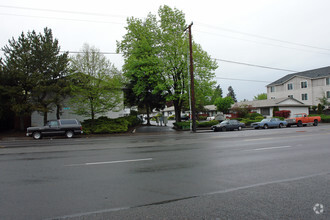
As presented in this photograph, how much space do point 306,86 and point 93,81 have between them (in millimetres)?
48677

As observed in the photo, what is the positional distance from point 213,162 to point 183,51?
70.4 ft

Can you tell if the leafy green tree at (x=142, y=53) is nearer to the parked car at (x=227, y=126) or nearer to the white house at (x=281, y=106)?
the parked car at (x=227, y=126)

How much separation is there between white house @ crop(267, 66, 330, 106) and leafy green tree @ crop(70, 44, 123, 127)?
4270 centimetres

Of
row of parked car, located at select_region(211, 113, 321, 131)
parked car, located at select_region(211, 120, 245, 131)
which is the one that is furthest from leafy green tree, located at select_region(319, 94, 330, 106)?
parked car, located at select_region(211, 120, 245, 131)

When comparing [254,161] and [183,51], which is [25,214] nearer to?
[254,161]

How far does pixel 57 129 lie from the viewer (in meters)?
21.5

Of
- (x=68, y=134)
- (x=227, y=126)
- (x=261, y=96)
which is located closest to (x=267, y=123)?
(x=227, y=126)

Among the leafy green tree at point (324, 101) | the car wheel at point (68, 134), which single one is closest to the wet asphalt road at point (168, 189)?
the car wheel at point (68, 134)

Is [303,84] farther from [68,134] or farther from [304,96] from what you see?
[68,134]

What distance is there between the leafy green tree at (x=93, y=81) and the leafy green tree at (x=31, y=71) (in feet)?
8.81

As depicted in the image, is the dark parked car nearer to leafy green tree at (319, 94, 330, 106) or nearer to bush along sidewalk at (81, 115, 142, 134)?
bush along sidewalk at (81, 115, 142, 134)

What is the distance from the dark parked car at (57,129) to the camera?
20.8 meters

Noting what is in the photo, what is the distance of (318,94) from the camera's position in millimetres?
50438

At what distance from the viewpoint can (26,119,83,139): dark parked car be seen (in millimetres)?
20844
